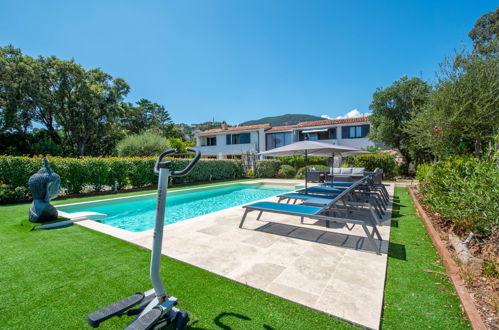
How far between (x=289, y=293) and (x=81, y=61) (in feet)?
113

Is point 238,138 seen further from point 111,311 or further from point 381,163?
point 111,311

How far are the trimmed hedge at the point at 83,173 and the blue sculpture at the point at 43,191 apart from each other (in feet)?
16.2

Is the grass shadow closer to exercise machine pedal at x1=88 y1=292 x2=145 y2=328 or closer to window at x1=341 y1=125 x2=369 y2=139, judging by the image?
exercise machine pedal at x1=88 y1=292 x2=145 y2=328

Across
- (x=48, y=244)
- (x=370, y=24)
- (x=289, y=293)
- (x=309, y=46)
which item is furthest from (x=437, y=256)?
(x=309, y=46)

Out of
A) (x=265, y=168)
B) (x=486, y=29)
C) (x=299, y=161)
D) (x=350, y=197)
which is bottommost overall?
(x=350, y=197)

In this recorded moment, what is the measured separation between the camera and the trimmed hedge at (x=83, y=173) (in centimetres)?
909

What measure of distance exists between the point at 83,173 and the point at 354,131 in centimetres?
2450

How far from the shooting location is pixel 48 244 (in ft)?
14.2

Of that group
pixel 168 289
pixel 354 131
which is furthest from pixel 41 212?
pixel 354 131

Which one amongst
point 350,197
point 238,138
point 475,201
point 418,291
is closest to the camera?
point 418,291

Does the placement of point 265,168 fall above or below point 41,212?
above

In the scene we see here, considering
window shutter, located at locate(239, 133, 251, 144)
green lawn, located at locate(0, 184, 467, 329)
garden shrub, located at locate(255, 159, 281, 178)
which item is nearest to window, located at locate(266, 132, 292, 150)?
window shutter, located at locate(239, 133, 251, 144)

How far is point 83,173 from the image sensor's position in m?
11.2

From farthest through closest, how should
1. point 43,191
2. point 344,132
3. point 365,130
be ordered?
1. point 344,132
2. point 365,130
3. point 43,191
